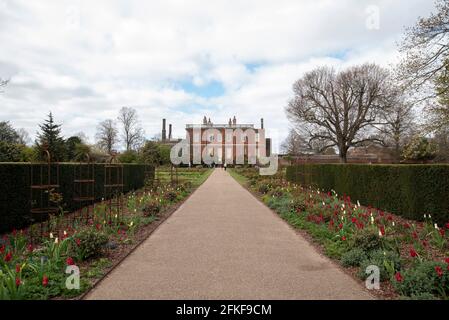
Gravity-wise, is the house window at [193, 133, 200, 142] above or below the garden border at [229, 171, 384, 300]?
above

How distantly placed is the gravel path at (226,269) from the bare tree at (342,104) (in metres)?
27.1

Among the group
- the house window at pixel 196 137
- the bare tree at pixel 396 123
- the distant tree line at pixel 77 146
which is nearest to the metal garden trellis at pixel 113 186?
the distant tree line at pixel 77 146

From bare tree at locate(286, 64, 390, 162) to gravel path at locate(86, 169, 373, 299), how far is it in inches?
1068

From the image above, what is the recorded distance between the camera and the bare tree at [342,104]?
31469 millimetres

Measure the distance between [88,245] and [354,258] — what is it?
431 cm

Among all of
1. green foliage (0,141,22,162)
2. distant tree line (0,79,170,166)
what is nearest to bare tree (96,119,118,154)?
distant tree line (0,79,170,166)

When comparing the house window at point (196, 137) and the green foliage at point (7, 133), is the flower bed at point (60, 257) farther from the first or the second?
the house window at point (196, 137)

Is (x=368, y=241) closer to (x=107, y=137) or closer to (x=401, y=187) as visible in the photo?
(x=401, y=187)

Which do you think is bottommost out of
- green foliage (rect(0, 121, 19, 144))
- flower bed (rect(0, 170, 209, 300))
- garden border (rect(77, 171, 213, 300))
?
garden border (rect(77, 171, 213, 300))

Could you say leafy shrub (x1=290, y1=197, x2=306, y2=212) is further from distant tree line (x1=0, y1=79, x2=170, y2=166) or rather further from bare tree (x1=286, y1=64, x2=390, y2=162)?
bare tree (x1=286, y1=64, x2=390, y2=162)

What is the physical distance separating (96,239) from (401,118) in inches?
1238

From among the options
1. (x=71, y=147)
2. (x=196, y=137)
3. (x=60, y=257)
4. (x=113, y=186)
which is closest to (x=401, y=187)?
(x=60, y=257)

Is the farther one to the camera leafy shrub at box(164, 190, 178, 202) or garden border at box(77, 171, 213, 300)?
leafy shrub at box(164, 190, 178, 202)

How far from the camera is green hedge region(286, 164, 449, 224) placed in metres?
7.82
